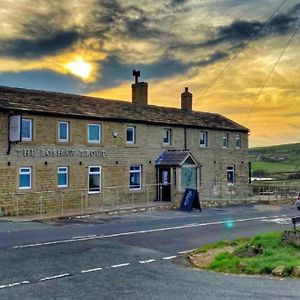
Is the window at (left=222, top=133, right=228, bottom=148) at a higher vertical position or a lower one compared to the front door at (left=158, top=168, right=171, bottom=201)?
higher

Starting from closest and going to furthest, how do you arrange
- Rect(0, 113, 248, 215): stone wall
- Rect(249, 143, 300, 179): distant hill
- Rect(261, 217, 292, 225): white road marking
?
Rect(261, 217, 292, 225): white road marking < Rect(0, 113, 248, 215): stone wall < Rect(249, 143, 300, 179): distant hill

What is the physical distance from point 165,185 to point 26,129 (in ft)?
39.3

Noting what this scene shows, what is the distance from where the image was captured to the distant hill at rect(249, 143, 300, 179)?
92969mm

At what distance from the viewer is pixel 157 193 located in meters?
35.3

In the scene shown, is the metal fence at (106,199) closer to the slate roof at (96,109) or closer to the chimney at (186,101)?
the slate roof at (96,109)

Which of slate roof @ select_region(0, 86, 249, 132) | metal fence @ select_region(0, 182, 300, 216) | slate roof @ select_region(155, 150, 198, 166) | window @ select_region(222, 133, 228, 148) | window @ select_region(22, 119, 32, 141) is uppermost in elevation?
slate roof @ select_region(0, 86, 249, 132)

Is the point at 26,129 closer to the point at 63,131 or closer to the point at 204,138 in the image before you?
the point at 63,131

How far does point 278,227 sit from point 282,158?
329 ft

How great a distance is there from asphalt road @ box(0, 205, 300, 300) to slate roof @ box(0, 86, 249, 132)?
7628 millimetres

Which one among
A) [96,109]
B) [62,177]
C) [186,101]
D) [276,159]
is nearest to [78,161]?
[62,177]

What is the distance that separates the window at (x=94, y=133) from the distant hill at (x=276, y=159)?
52.8 m

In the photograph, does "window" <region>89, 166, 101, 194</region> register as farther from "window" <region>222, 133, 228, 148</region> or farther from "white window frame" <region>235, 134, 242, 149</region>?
"white window frame" <region>235, 134, 242, 149</region>

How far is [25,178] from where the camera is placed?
27.1m

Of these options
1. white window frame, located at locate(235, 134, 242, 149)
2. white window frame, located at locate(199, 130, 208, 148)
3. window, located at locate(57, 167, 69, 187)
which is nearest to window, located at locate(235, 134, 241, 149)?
white window frame, located at locate(235, 134, 242, 149)
